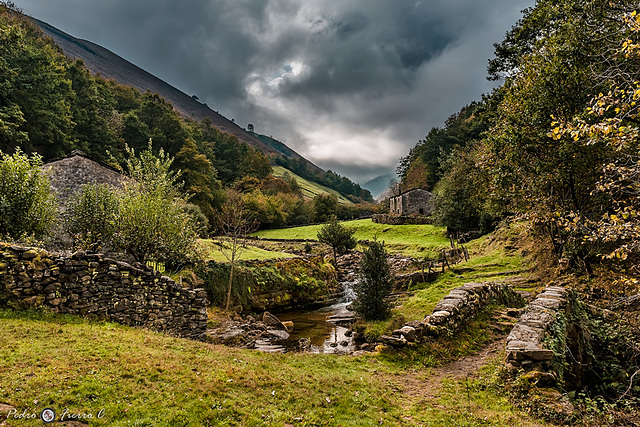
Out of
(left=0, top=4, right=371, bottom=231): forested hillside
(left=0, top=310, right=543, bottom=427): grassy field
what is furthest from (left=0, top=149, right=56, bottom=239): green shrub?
(left=0, top=4, right=371, bottom=231): forested hillside

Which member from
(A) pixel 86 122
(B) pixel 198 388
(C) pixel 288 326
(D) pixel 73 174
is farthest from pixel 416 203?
(B) pixel 198 388

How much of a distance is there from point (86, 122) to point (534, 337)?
5340cm

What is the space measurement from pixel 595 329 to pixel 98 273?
1533cm

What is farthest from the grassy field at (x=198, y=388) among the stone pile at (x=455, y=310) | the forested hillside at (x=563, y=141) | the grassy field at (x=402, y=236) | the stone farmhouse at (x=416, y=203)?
the stone farmhouse at (x=416, y=203)

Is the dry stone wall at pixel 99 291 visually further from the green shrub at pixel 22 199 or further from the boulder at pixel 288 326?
the boulder at pixel 288 326

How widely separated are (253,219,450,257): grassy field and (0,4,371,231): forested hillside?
7.39 meters

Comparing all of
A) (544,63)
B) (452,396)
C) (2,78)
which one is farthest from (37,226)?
(2,78)

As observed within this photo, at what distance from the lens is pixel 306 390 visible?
20.6 ft

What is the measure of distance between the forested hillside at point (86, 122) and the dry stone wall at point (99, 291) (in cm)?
1372

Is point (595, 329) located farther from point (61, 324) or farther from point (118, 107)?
point (118, 107)

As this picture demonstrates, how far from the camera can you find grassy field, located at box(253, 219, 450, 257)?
3378 cm

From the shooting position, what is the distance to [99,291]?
9648 millimetres

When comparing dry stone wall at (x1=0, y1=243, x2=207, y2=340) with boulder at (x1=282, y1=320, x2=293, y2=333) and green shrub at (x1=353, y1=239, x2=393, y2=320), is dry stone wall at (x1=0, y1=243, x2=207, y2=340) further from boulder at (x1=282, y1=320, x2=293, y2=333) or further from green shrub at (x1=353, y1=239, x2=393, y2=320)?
green shrub at (x1=353, y1=239, x2=393, y2=320)

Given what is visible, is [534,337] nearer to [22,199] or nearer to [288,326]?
[288,326]
